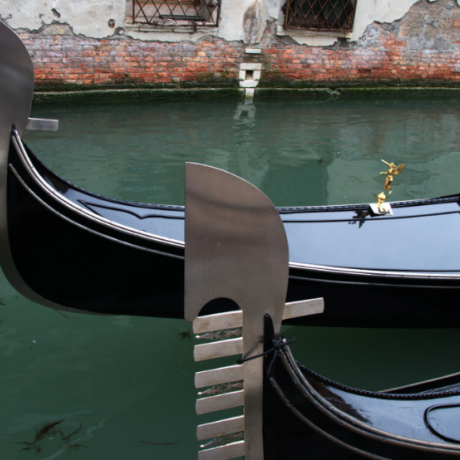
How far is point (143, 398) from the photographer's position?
4.97 feet

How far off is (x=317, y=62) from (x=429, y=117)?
4.11 ft

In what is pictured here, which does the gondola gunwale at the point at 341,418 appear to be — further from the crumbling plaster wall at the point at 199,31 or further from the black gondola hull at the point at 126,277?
the crumbling plaster wall at the point at 199,31

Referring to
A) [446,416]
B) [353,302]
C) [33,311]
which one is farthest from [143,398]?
[446,416]

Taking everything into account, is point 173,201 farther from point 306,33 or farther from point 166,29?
point 306,33

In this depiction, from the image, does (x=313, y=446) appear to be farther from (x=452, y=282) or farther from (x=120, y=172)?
(x=120, y=172)

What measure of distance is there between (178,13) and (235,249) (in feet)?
14.1

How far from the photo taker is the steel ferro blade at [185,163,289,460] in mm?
712

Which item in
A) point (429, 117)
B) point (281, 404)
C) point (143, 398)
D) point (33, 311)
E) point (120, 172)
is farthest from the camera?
point (429, 117)

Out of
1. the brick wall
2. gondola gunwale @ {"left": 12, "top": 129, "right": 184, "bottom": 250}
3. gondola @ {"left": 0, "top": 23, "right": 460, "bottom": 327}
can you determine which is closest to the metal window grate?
the brick wall

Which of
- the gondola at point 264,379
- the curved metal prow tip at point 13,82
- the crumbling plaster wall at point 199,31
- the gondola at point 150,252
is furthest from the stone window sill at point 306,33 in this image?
the gondola at point 264,379

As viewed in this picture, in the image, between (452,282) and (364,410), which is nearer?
(364,410)

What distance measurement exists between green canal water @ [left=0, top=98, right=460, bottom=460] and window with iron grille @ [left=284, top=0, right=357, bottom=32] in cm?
74

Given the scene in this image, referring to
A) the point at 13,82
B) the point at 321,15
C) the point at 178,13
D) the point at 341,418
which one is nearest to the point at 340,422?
the point at 341,418

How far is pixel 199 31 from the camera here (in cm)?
449
